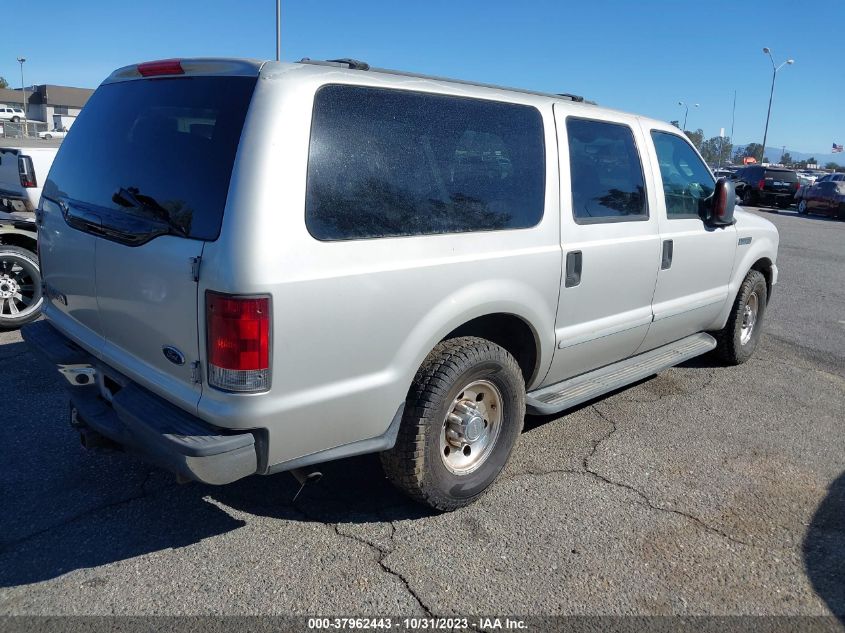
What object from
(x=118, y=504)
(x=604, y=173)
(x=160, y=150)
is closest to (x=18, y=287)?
(x=118, y=504)

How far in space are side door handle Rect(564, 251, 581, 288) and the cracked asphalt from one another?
107 cm

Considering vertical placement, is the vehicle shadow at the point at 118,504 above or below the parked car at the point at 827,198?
below

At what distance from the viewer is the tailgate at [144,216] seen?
8.76 ft

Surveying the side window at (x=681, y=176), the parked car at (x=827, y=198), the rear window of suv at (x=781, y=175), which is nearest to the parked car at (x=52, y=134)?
Answer: the rear window of suv at (x=781, y=175)

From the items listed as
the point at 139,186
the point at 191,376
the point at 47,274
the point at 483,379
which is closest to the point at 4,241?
the point at 47,274

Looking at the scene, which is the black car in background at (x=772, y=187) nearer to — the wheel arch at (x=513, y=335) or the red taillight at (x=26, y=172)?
the red taillight at (x=26, y=172)

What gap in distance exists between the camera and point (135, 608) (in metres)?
2.69

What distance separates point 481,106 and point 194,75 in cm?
136

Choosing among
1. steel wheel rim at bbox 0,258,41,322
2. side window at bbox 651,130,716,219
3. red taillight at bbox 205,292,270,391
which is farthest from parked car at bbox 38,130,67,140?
red taillight at bbox 205,292,270,391

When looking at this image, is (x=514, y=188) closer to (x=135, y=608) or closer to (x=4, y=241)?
(x=135, y=608)

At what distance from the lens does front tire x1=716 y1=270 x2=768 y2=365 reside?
5.72 meters

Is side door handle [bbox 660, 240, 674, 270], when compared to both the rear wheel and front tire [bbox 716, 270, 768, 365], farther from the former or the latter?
the rear wheel

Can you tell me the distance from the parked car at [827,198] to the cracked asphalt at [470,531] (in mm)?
22669

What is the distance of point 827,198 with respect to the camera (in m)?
24.2
